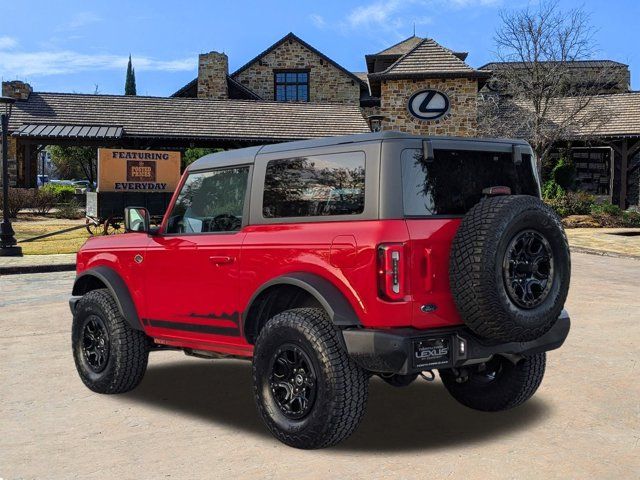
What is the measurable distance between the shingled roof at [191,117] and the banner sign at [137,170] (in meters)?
8.03

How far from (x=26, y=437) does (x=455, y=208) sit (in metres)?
3.08

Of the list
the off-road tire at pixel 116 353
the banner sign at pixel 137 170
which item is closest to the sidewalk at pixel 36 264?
the banner sign at pixel 137 170

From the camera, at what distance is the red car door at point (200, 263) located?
16.3 ft

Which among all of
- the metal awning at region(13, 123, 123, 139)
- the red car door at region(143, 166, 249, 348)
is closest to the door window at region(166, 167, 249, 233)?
the red car door at region(143, 166, 249, 348)

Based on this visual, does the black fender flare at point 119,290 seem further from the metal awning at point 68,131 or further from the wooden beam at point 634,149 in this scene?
the wooden beam at point 634,149

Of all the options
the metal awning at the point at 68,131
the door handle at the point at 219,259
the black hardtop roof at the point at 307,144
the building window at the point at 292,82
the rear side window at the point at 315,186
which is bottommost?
the door handle at the point at 219,259

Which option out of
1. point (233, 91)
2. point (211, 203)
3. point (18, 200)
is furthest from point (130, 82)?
point (211, 203)

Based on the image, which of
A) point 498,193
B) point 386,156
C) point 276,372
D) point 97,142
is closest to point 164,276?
point 276,372

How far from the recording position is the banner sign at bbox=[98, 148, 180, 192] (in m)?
24.2

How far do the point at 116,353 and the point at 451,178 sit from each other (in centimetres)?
299

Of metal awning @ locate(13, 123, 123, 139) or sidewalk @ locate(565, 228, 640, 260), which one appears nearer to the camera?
sidewalk @ locate(565, 228, 640, 260)

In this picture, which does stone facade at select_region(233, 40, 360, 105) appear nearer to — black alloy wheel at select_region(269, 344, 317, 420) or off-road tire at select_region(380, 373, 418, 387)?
off-road tire at select_region(380, 373, 418, 387)

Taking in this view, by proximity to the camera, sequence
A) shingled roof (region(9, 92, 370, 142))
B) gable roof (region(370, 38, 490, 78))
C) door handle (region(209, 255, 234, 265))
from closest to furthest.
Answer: door handle (region(209, 255, 234, 265)) < gable roof (region(370, 38, 490, 78)) < shingled roof (region(9, 92, 370, 142))

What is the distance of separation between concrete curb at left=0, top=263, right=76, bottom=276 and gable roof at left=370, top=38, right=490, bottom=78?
2078cm
